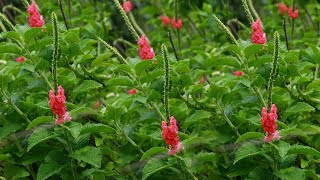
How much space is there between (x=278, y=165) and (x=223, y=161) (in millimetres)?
328

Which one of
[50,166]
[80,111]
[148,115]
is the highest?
[80,111]

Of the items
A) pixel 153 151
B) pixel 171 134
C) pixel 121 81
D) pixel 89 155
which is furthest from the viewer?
pixel 121 81

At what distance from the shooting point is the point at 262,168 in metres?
3.07

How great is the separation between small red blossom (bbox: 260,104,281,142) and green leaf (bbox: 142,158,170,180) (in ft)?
1.58

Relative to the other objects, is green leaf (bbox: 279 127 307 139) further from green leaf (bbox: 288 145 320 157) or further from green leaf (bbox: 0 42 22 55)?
green leaf (bbox: 0 42 22 55)

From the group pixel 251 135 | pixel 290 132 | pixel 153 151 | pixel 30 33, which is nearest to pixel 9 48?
pixel 30 33

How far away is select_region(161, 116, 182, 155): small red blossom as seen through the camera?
2703 mm

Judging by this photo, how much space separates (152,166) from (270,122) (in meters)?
0.58

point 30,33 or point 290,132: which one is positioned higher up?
point 30,33

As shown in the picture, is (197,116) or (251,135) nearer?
(251,135)

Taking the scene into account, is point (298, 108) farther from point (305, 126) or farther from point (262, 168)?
point (262, 168)

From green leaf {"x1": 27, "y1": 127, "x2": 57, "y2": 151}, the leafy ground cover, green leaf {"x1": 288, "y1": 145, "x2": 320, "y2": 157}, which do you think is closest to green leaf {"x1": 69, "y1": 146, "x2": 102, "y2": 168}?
the leafy ground cover

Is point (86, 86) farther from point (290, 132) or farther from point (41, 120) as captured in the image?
point (290, 132)

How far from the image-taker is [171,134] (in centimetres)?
273
